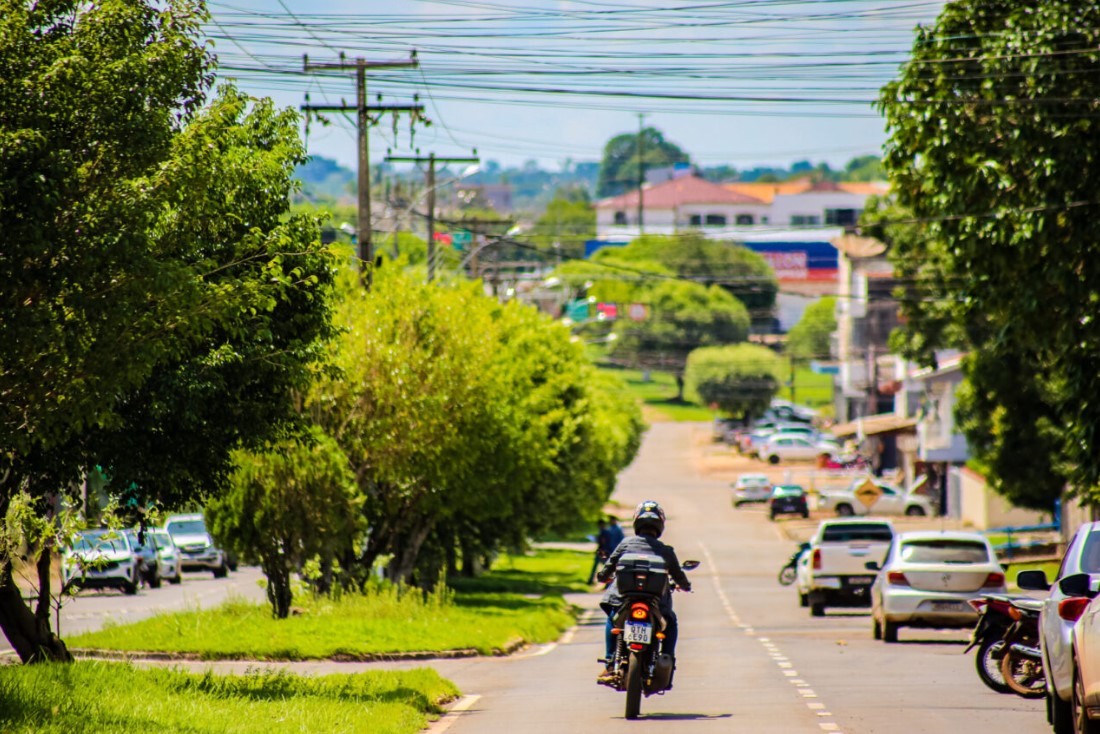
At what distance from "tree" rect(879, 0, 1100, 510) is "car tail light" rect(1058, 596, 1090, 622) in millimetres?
11968

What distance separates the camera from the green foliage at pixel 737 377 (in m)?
121

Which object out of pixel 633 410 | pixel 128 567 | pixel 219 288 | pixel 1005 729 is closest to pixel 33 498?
pixel 219 288

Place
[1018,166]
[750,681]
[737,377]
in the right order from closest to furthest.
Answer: [750,681] < [1018,166] < [737,377]

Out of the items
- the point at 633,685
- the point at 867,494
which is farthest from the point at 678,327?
the point at 633,685

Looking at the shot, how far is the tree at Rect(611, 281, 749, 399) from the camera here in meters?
134

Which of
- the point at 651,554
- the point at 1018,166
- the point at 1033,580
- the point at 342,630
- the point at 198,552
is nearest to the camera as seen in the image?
the point at 1033,580

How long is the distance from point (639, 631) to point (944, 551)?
12.2 meters

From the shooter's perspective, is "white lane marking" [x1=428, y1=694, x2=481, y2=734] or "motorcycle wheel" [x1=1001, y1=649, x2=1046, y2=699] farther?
"motorcycle wheel" [x1=1001, y1=649, x2=1046, y2=699]

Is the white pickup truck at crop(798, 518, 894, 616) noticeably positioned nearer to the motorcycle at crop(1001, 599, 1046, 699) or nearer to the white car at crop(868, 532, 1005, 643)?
the white car at crop(868, 532, 1005, 643)

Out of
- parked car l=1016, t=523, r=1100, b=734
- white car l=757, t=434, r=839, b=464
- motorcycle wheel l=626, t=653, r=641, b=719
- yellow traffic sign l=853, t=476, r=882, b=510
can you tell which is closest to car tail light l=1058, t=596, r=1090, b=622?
parked car l=1016, t=523, r=1100, b=734

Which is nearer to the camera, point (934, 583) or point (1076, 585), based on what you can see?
point (1076, 585)

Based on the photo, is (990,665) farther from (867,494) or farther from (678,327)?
(678,327)

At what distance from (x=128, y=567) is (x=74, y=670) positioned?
81.3 feet

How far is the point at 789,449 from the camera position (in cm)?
9888
